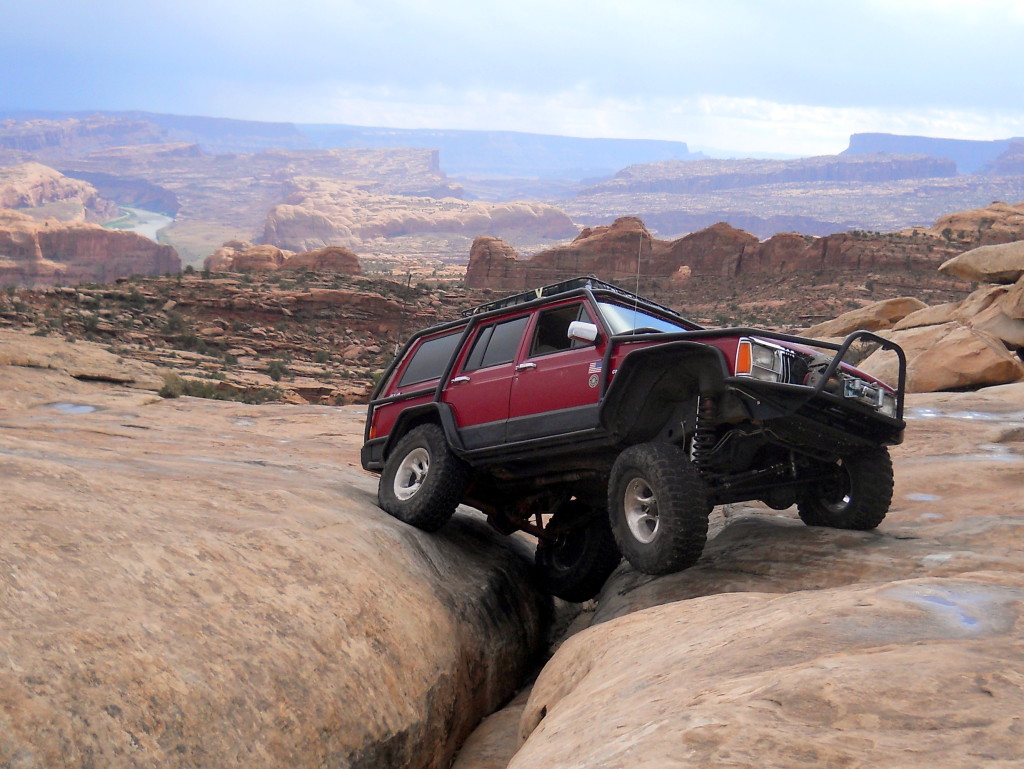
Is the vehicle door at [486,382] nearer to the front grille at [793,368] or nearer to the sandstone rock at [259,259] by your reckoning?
the front grille at [793,368]

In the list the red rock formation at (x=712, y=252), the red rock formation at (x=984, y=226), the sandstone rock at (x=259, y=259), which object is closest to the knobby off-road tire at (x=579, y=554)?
the red rock formation at (x=984, y=226)

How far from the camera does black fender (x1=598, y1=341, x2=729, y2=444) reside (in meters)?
5.76

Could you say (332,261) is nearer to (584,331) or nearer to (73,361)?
(73,361)

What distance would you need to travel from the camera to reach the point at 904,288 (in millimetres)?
57438

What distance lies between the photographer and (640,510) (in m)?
6.02

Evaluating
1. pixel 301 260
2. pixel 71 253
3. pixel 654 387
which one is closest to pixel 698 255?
pixel 301 260

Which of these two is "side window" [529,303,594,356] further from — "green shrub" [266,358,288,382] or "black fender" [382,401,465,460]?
"green shrub" [266,358,288,382]

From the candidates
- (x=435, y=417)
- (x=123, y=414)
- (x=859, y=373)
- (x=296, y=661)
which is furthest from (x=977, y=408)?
(x=123, y=414)

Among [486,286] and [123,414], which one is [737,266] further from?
[123,414]

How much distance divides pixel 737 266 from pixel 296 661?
7389 cm

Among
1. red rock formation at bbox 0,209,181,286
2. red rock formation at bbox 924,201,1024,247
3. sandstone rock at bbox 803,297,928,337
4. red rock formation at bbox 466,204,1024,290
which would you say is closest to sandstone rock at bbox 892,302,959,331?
sandstone rock at bbox 803,297,928,337

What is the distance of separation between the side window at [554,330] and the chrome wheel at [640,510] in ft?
4.78

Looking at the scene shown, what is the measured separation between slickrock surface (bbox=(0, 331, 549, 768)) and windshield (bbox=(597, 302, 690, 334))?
2346 millimetres

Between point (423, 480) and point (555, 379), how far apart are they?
165cm
